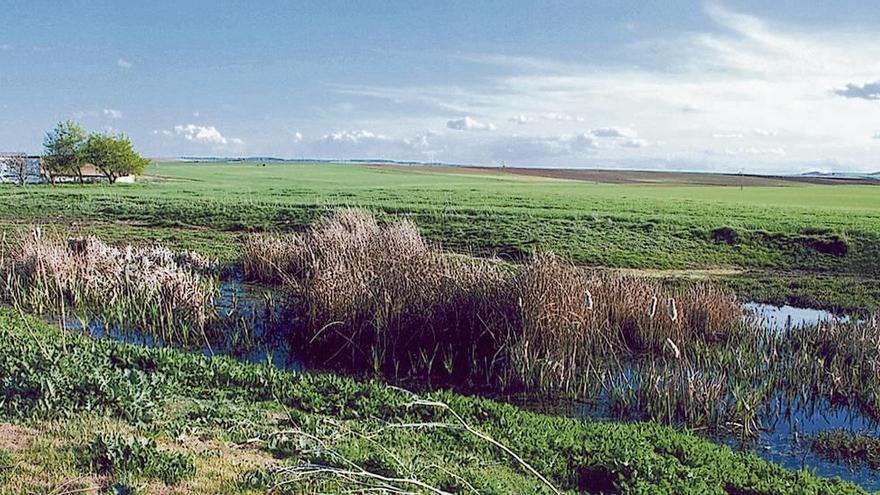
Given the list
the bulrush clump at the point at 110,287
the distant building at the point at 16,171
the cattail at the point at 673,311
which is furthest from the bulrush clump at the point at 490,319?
the distant building at the point at 16,171

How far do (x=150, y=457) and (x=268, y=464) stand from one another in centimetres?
96

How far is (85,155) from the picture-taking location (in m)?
66.6

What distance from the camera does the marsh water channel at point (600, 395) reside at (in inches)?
347

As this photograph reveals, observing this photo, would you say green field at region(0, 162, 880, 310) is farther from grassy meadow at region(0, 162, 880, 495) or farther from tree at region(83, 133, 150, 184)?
tree at region(83, 133, 150, 184)

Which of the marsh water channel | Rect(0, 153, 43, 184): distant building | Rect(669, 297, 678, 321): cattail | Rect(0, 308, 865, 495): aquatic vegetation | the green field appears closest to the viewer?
Rect(0, 308, 865, 495): aquatic vegetation

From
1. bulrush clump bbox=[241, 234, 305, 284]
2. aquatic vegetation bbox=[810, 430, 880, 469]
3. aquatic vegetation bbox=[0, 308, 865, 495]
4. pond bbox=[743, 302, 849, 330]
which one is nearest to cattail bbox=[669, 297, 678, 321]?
aquatic vegetation bbox=[810, 430, 880, 469]

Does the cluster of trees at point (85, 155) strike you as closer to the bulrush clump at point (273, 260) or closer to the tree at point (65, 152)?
the tree at point (65, 152)

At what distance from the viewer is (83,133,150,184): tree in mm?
66750

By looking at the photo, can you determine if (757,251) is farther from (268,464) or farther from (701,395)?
(268,464)

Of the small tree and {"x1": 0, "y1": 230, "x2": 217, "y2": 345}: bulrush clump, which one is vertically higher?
the small tree

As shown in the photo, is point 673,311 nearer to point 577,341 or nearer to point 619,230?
point 577,341

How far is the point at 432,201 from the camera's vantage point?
4425cm

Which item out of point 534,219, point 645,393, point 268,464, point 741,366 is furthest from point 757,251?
point 268,464

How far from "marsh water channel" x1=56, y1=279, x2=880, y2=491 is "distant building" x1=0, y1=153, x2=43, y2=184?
5511 centimetres
